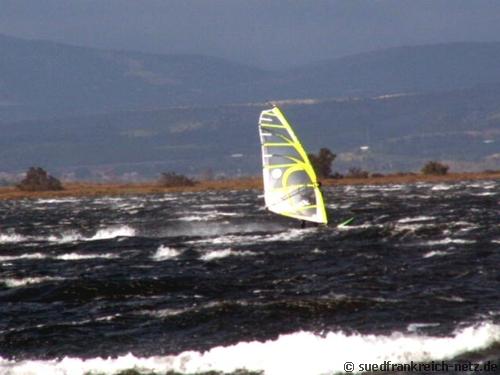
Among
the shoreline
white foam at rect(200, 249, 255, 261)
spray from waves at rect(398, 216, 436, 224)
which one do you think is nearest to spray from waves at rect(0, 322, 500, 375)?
white foam at rect(200, 249, 255, 261)

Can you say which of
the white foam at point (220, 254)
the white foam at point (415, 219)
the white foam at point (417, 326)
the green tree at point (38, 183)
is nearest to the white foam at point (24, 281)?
the white foam at point (220, 254)

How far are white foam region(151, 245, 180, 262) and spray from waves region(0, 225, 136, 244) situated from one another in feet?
29.9

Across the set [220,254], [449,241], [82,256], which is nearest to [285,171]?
[220,254]

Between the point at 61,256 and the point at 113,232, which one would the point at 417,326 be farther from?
the point at 113,232

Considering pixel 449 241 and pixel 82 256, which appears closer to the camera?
pixel 449 241

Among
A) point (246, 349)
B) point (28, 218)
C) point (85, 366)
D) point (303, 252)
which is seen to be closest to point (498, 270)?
point (303, 252)

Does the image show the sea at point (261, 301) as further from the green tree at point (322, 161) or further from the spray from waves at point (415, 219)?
the green tree at point (322, 161)

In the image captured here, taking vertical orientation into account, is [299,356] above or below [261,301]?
below

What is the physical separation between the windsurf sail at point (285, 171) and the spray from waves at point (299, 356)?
86.2 feet

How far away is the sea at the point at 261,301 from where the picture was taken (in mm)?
22422

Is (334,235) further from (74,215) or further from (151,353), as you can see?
(74,215)

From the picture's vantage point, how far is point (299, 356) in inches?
877

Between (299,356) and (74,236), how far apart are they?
36.4 metres

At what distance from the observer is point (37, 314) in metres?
29.9
